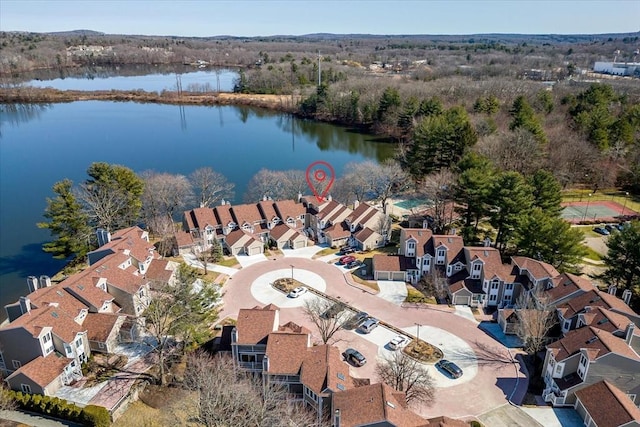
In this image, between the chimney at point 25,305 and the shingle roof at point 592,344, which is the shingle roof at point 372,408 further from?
the chimney at point 25,305

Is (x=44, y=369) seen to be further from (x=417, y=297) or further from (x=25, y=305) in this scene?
(x=417, y=297)

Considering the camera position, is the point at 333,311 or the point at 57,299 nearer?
the point at 57,299

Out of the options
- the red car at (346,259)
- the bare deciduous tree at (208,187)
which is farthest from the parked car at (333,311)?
the bare deciduous tree at (208,187)

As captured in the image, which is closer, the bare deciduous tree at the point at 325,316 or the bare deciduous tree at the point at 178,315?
the bare deciduous tree at the point at 178,315

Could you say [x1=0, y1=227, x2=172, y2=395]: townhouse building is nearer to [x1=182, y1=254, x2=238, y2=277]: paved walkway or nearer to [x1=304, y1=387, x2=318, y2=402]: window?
[x1=182, y1=254, x2=238, y2=277]: paved walkway

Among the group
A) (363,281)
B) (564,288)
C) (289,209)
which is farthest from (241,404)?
(289,209)

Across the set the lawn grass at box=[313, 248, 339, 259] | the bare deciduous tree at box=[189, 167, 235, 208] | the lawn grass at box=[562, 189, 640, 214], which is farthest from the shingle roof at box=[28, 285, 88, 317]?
the lawn grass at box=[562, 189, 640, 214]
